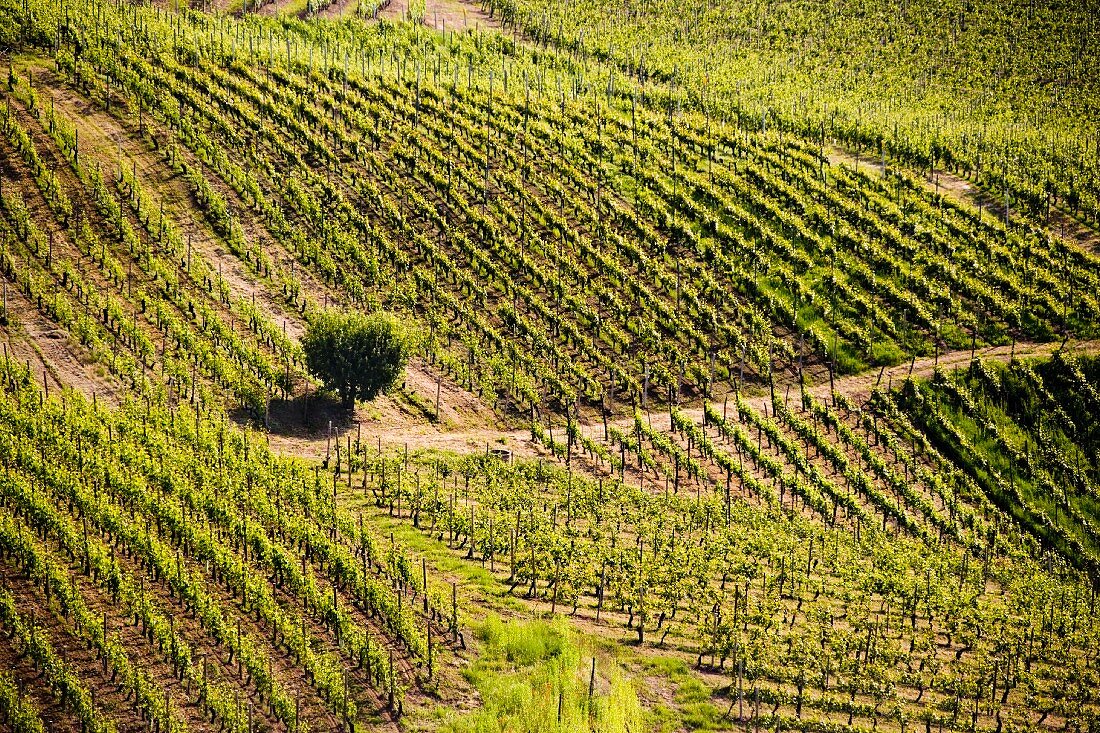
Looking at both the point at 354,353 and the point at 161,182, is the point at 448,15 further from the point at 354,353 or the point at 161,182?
the point at 354,353

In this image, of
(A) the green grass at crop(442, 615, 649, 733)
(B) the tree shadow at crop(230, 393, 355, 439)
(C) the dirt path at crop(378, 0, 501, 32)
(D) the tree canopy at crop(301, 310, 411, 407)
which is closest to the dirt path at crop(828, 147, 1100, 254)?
(C) the dirt path at crop(378, 0, 501, 32)

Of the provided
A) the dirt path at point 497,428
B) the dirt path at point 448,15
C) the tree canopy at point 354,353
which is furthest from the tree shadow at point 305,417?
the dirt path at point 448,15

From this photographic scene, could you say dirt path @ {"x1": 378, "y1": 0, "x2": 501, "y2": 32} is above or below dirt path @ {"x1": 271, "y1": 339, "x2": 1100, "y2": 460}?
above

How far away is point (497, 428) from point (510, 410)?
1618mm

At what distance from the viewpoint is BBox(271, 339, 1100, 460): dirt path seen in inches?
2243

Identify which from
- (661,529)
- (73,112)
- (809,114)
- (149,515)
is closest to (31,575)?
(149,515)

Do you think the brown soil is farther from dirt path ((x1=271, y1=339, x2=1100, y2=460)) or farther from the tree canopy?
the tree canopy

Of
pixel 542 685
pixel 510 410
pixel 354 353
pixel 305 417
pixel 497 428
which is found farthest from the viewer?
pixel 510 410

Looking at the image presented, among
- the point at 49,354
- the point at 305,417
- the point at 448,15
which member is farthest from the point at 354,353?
the point at 448,15

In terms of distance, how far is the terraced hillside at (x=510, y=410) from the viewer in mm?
41781

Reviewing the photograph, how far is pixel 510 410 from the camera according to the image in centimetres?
6172

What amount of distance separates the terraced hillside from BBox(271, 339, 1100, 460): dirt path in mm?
239

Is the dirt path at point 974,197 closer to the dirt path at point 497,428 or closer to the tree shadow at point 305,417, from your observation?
the dirt path at point 497,428

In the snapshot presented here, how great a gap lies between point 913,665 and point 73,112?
A: 201 ft
